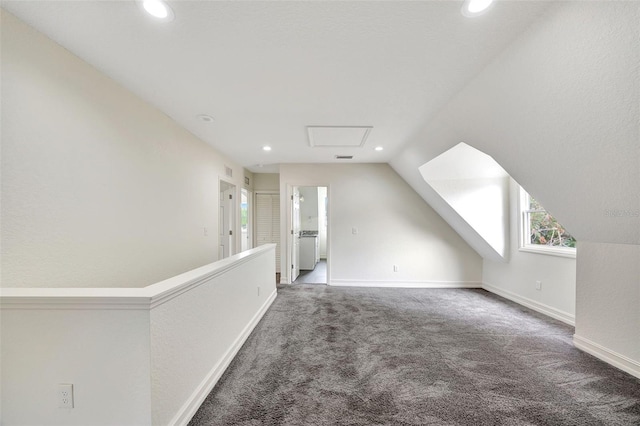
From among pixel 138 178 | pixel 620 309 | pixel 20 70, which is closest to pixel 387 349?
pixel 620 309

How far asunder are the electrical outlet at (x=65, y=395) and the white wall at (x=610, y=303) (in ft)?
12.5

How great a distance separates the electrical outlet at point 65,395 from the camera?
122cm

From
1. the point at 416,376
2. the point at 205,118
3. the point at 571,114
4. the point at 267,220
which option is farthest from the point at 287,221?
the point at 571,114

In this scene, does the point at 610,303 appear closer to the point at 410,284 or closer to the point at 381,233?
the point at 410,284

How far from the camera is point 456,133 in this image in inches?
108

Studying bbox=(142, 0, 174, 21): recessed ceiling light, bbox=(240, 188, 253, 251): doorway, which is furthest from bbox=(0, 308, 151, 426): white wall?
bbox=(240, 188, 253, 251): doorway

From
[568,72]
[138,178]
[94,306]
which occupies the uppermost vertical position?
[568,72]

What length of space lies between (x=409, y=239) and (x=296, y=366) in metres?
3.44

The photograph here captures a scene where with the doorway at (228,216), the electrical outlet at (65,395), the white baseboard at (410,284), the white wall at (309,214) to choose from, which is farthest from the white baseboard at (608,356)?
the white wall at (309,214)

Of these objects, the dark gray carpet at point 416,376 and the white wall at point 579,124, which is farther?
the dark gray carpet at point 416,376

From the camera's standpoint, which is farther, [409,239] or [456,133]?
[409,239]

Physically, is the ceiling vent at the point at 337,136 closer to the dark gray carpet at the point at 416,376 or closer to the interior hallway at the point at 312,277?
the dark gray carpet at the point at 416,376

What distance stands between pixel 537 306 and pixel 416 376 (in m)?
2.71

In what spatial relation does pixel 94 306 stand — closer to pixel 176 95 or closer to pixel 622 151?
pixel 176 95
